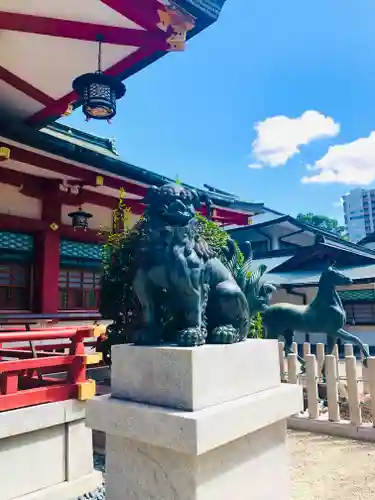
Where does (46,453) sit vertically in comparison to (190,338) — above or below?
below

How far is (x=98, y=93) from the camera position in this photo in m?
4.75

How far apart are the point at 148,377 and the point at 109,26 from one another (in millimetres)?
4352

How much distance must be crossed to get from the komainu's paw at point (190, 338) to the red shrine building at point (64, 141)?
2.60 metres

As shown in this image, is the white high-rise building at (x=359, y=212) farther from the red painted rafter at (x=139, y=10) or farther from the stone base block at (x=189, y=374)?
the stone base block at (x=189, y=374)

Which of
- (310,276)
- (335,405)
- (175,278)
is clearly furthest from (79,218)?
(310,276)

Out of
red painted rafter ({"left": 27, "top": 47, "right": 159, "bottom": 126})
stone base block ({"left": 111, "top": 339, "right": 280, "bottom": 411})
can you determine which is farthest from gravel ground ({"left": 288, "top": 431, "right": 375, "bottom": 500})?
red painted rafter ({"left": 27, "top": 47, "right": 159, "bottom": 126})

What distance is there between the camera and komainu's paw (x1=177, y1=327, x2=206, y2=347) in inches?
79.0

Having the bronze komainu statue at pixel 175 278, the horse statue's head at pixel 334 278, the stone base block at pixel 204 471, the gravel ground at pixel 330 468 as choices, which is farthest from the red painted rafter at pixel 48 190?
the stone base block at pixel 204 471

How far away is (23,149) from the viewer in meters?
5.69

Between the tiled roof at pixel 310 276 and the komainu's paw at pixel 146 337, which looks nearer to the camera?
the komainu's paw at pixel 146 337

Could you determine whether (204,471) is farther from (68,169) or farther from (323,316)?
(323,316)

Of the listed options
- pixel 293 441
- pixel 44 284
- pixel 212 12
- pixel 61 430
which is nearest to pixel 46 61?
pixel 212 12

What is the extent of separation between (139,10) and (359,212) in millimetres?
105130

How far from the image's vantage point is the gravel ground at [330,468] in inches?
147
